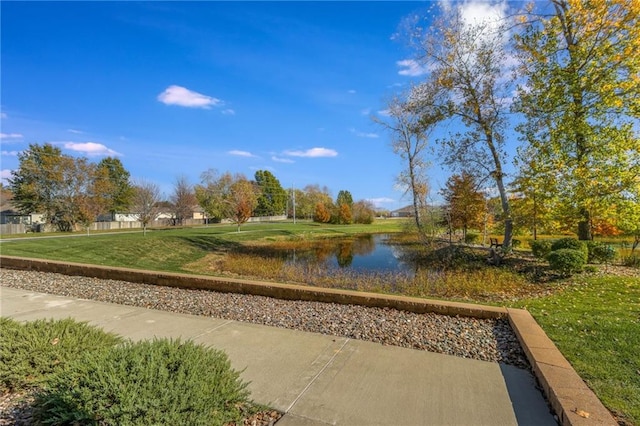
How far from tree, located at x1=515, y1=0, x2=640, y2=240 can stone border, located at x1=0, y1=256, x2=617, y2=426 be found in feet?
23.5

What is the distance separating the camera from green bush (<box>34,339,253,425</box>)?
6.33 feet

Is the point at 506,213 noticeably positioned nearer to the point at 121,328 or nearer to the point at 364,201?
the point at 121,328

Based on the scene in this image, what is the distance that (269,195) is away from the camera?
69.4m

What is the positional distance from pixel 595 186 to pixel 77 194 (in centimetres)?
4533

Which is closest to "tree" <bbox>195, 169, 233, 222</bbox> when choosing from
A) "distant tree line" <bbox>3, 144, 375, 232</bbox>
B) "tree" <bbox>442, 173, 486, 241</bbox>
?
"distant tree line" <bbox>3, 144, 375, 232</bbox>

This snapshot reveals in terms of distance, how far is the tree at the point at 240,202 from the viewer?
33312 millimetres

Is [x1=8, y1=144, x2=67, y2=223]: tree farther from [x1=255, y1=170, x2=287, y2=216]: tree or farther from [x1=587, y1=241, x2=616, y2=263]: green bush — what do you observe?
[x1=587, y1=241, x2=616, y2=263]: green bush

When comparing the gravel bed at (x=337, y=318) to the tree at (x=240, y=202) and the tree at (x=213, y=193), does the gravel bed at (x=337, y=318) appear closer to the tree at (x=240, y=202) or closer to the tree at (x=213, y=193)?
the tree at (x=240, y=202)

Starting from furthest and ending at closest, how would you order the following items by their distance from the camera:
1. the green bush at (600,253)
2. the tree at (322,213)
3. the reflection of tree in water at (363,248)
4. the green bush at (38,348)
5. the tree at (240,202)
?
the tree at (322,213), the tree at (240,202), the reflection of tree in water at (363,248), the green bush at (600,253), the green bush at (38,348)

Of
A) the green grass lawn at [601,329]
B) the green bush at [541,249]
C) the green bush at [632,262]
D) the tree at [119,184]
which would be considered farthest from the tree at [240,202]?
the green bush at [632,262]

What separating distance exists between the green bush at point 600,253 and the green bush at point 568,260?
6.20 ft

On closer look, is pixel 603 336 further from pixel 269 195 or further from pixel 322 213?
pixel 269 195

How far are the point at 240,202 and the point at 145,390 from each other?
34188 mm

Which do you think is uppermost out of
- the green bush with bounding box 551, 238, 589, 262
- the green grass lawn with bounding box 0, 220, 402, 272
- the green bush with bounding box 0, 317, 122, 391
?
the green bush with bounding box 551, 238, 589, 262
